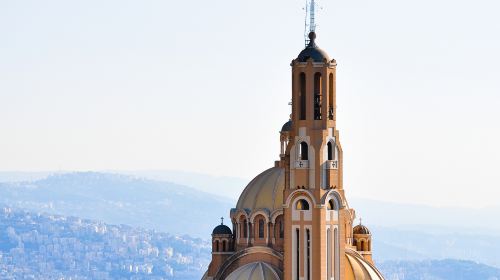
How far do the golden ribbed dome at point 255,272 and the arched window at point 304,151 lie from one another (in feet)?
23.9

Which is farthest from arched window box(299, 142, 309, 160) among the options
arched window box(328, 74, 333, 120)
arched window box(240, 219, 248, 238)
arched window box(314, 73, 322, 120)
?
arched window box(240, 219, 248, 238)

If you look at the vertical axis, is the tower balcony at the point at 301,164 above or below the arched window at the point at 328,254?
above

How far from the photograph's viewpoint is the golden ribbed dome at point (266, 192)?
99750mm

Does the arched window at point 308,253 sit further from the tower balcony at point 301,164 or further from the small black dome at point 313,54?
the small black dome at point 313,54

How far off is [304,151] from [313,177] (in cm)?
151

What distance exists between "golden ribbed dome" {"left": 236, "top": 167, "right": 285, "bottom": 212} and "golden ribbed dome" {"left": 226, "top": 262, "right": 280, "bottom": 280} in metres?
3.18

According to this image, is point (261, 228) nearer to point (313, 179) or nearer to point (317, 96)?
point (313, 179)

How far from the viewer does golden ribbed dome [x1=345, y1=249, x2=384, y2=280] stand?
96.9 metres

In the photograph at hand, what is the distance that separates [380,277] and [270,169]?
8.89 m

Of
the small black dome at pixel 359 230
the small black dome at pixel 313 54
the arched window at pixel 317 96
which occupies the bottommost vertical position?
the small black dome at pixel 359 230

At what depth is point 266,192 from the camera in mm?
100500

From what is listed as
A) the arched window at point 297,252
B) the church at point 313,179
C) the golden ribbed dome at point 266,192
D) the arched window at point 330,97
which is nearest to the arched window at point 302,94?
the church at point 313,179

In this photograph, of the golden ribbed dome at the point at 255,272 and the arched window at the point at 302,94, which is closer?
the arched window at the point at 302,94

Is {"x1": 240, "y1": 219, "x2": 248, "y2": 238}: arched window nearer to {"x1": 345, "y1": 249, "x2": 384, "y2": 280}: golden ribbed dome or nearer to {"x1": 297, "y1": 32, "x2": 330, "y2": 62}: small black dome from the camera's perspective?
{"x1": 345, "y1": 249, "x2": 384, "y2": 280}: golden ribbed dome
